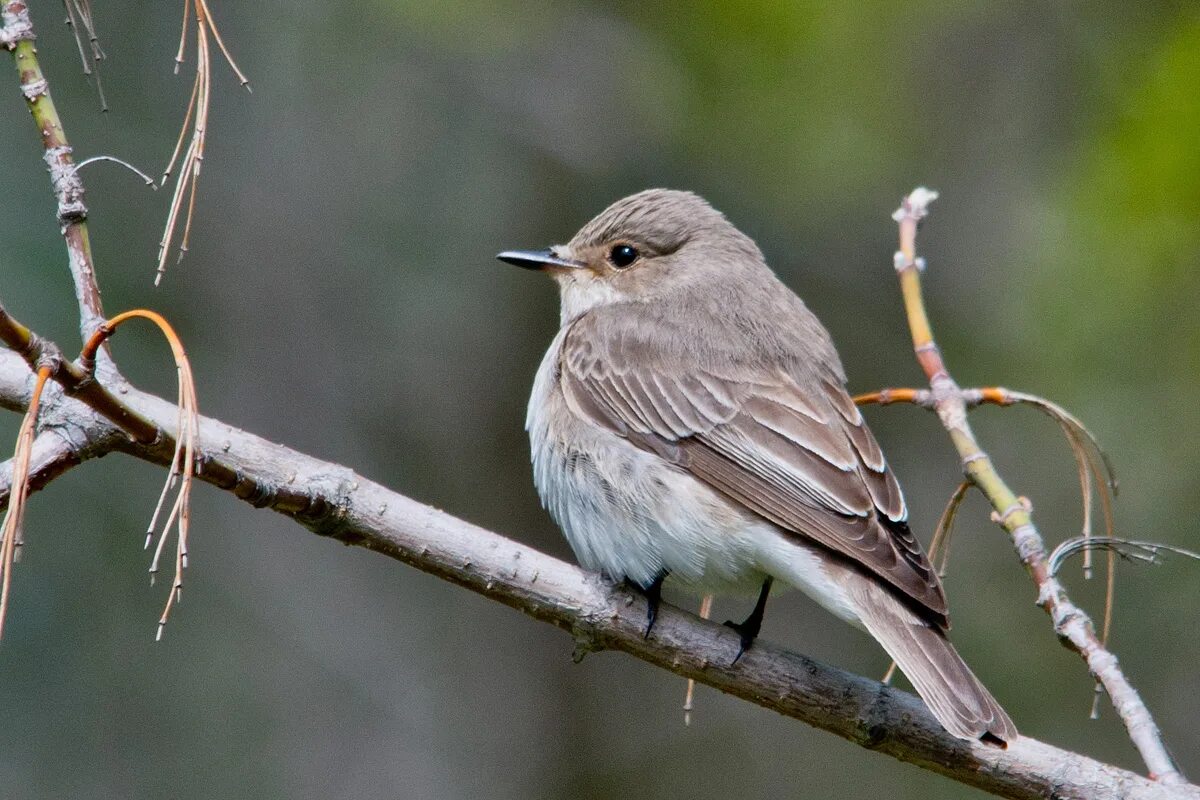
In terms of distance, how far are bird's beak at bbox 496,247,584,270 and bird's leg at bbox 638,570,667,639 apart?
4.98 feet

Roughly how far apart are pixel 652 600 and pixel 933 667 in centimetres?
69

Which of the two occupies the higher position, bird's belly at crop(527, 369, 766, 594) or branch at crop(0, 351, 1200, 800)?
bird's belly at crop(527, 369, 766, 594)

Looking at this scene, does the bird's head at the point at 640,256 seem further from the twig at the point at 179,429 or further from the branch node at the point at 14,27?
the twig at the point at 179,429

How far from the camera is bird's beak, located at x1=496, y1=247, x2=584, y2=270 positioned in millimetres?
4855

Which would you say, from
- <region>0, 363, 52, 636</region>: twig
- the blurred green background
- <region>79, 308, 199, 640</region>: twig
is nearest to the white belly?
<region>79, 308, 199, 640</region>: twig

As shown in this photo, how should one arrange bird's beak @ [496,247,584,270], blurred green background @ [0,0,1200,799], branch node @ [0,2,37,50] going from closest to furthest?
branch node @ [0,2,37,50] < bird's beak @ [496,247,584,270] < blurred green background @ [0,0,1200,799]

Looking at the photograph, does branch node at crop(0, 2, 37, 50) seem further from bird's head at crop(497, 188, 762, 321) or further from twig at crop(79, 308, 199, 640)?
bird's head at crop(497, 188, 762, 321)

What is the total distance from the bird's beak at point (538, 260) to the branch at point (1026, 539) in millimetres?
1489

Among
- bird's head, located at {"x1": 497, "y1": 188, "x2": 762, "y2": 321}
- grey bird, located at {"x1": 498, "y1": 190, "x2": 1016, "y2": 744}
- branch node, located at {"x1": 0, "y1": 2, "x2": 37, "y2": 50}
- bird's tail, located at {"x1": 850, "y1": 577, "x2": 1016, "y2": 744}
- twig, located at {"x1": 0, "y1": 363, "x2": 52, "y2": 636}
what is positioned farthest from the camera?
bird's head, located at {"x1": 497, "y1": 188, "x2": 762, "y2": 321}

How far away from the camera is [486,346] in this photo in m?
7.58

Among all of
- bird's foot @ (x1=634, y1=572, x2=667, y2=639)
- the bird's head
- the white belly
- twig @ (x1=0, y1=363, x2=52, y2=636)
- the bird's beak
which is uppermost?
the bird's head

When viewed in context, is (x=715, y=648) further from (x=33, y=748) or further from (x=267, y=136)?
(x=267, y=136)

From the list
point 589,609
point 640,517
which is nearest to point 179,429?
point 589,609

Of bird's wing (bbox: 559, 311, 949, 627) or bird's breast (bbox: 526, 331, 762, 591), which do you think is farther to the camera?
bird's breast (bbox: 526, 331, 762, 591)
